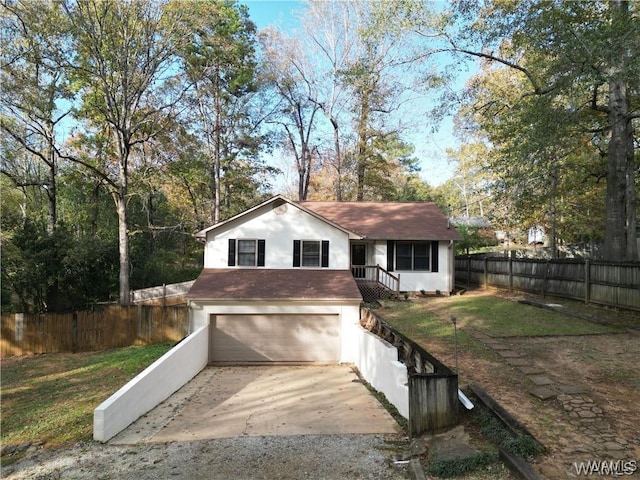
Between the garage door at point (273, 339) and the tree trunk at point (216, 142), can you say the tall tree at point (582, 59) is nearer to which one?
the garage door at point (273, 339)

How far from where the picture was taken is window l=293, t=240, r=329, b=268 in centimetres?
1553

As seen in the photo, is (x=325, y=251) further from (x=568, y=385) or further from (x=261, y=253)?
(x=568, y=385)

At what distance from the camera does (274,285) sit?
14.0 metres

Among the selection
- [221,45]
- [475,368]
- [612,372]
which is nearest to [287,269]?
[475,368]

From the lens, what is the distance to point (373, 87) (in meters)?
26.5

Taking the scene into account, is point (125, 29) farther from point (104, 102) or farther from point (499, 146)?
point (499, 146)

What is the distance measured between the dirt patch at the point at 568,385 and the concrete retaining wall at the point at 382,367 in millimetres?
1115

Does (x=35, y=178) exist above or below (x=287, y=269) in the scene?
above

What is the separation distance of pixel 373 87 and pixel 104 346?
22.2 meters

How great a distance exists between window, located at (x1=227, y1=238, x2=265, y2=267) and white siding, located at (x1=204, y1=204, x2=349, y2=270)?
0.56ft

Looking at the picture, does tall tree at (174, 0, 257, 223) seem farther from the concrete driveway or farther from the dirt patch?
the dirt patch

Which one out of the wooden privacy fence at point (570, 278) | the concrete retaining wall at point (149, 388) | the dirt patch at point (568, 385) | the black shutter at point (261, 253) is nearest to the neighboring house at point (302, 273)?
the black shutter at point (261, 253)

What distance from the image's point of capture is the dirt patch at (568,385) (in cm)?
459

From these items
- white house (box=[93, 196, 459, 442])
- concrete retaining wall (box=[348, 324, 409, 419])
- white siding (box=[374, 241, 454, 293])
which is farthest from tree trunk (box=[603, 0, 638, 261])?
concrete retaining wall (box=[348, 324, 409, 419])
